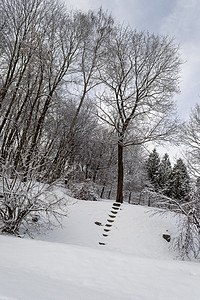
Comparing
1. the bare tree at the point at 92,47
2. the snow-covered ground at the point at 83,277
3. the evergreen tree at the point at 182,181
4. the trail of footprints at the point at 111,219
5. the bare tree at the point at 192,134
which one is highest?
the bare tree at the point at 92,47

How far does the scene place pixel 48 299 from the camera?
1757 millimetres

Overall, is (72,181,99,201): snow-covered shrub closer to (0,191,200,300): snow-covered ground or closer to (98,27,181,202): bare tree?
(98,27,181,202): bare tree

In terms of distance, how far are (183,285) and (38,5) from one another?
42.4 ft

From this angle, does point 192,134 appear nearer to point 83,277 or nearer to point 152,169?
point 83,277

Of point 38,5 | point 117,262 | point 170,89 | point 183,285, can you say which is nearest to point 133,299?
point 183,285

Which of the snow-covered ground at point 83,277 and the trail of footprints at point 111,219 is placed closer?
the snow-covered ground at point 83,277

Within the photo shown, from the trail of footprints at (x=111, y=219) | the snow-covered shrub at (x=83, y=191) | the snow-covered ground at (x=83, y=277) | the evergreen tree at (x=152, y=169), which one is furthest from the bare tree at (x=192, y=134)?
the evergreen tree at (x=152, y=169)

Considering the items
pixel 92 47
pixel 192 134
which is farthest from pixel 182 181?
pixel 92 47

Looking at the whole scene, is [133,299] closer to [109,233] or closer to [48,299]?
[48,299]

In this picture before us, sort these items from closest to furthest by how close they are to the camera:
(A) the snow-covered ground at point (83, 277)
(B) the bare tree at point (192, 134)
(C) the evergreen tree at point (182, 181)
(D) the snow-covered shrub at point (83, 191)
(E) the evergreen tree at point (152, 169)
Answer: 1. (A) the snow-covered ground at point (83, 277)
2. (C) the evergreen tree at point (182, 181)
3. (B) the bare tree at point (192, 134)
4. (D) the snow-covered shrub at point (83, 191)
5. (E) the evergreen tree at point (152, 169)

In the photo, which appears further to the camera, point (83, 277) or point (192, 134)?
point (192, 134)

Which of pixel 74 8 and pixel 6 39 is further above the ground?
pixel 74 8

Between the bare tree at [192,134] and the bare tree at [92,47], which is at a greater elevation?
the bare tree at [92,47]

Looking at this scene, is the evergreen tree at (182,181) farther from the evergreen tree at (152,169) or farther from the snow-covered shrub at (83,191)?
the snow-covered shrub at (83,191)
